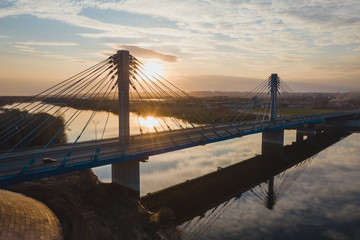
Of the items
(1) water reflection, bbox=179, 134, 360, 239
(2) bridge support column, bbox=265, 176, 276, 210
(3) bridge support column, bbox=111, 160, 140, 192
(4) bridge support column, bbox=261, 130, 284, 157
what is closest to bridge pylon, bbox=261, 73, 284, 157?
(4) bridge support column, bbox=261, 130, 284, 157

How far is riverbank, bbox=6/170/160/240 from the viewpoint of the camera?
17.9 m

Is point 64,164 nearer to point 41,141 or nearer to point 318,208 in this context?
point 318,208

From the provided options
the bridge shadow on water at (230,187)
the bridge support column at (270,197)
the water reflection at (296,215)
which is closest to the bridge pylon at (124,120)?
the bridge shadow on water at (230,187)

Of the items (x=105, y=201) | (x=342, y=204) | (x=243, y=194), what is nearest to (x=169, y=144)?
(x=105, y=201)

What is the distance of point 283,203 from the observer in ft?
87.0

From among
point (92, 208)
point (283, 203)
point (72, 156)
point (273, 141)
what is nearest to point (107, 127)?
point (273, 141)

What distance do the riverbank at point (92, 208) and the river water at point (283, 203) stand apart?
140 inches

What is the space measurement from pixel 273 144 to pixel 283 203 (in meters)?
24.5

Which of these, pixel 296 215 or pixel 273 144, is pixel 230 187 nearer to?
pixel 296 215

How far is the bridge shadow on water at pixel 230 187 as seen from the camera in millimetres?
24359

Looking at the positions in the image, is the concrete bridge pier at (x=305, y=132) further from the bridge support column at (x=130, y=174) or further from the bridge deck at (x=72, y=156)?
the bridge support column at (x=130, y=174)

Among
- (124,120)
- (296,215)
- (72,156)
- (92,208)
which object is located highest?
(124,120)

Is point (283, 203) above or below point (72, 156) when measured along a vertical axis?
below

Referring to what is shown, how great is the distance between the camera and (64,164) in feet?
60.0
